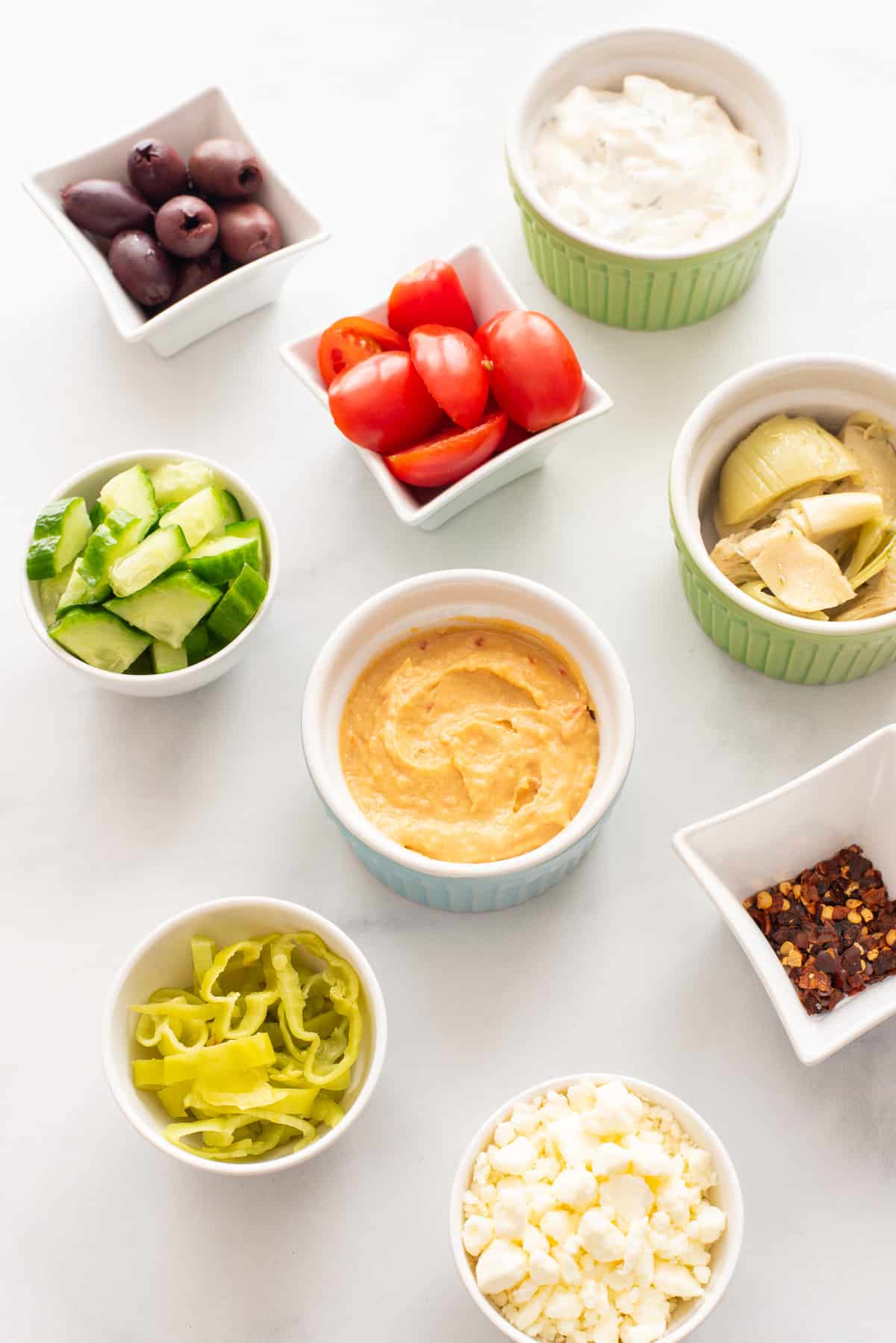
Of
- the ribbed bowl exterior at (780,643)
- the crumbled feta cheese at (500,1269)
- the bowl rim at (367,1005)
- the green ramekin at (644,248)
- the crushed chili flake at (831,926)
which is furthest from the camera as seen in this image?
the green ramekin at (644,248)

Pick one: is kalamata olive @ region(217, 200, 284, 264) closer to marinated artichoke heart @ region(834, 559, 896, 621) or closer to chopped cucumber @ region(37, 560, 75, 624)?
chopped cucumber @ region(37, 560, 75, 624)

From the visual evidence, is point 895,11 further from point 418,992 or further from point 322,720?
point 418,992

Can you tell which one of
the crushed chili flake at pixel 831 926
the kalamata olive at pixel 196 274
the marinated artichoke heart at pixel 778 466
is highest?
the kalamata olive at pixel 196 274

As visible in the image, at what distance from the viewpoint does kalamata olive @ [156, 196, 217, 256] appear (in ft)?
9.82

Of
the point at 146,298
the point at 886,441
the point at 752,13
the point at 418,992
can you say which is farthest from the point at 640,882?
the point at 752,13

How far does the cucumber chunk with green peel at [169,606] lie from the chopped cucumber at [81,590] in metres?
0.03

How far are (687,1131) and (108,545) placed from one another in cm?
137

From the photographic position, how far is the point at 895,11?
134 inches

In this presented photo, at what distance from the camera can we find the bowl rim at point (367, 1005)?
252cm

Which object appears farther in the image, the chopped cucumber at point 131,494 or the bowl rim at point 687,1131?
the chopped cucumber at point 131,494

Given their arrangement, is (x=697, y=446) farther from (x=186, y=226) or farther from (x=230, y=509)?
(x=186, y=226)

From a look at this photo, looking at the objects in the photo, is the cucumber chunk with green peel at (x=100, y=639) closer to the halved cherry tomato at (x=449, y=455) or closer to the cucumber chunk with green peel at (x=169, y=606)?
the cucumber chunk with green peel at (x=169, y=606)

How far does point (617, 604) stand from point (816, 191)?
1.00 m

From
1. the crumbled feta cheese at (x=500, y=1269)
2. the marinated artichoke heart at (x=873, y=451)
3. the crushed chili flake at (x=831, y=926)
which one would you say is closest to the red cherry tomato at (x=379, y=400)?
the marinated artichoke heart at (x=873, y=451)
